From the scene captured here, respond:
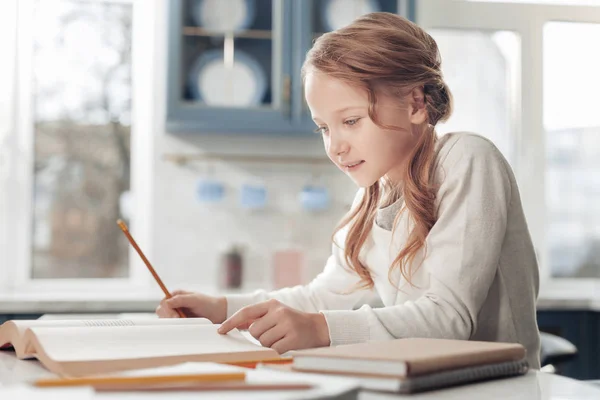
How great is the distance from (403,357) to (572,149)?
3248 millimetres

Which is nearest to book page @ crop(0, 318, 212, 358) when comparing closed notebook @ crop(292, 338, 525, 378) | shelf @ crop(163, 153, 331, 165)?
closed notebook @ crop(292, 338, 525, 378)

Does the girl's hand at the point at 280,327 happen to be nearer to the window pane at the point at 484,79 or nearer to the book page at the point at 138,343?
the book page at the point at 138,343

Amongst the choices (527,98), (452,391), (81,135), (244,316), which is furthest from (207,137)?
(452,391)

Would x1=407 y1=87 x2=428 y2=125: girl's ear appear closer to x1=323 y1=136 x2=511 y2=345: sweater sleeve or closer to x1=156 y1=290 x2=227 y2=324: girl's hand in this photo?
x1=323 y1=136 x2=511 y2=345: sweater sleeve

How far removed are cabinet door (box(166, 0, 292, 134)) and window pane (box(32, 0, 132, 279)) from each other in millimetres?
489

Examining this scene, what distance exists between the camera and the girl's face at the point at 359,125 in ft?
4.77

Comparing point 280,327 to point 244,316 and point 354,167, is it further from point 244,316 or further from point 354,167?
point 354,167

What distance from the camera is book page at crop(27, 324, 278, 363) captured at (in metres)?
0.99

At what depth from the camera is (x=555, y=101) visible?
3814 mm

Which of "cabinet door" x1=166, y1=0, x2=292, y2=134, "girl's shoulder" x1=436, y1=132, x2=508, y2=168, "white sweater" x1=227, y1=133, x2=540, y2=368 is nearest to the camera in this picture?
"white sweater" x1=227, y1=133, x2=540, y2=368

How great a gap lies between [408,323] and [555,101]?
2.87 m

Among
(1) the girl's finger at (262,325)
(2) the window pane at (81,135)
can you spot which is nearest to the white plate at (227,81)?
(2) the window pane at (81,135)

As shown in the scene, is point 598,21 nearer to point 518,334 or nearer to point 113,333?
point 518,334

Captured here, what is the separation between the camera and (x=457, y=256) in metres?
1.30
